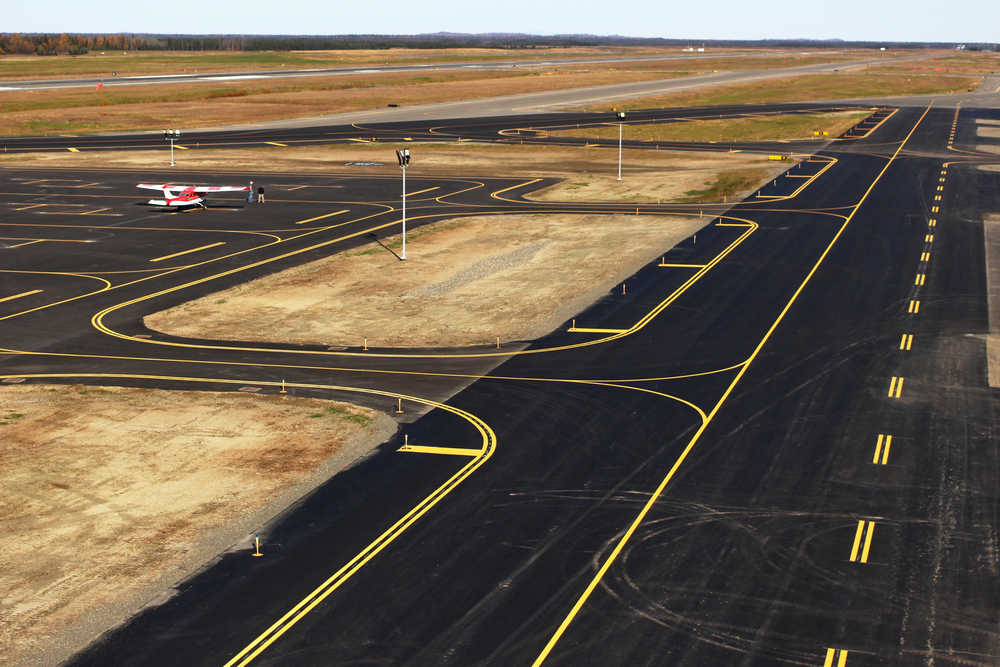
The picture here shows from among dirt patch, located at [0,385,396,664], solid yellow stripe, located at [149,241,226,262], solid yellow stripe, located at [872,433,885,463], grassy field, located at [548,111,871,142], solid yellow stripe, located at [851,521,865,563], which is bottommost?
A: solid yellow stripe, located at [149,241,226,262]

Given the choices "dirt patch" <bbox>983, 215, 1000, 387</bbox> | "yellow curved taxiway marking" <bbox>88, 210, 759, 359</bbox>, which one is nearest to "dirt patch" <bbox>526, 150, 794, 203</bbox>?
"dirt patch" <bbox>983, 215, 1000, 387</bbox>

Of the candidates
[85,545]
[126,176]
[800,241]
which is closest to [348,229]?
[800,241]

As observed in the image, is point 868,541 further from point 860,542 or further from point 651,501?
point 651,501

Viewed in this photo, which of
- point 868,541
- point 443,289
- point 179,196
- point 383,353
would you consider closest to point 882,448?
point 868,541

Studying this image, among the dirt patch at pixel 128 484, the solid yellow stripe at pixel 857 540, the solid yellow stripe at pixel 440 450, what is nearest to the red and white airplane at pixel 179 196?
A: the dirt patch at pixel 128 484

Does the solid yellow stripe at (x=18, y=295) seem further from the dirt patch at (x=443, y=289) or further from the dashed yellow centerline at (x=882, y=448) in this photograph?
the dashed yellow centerline at (x=882, y=448)

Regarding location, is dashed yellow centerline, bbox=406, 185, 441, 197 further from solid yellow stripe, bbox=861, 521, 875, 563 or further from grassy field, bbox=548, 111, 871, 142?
solid yellow stripe, bbox=861, 521, 875, 563
